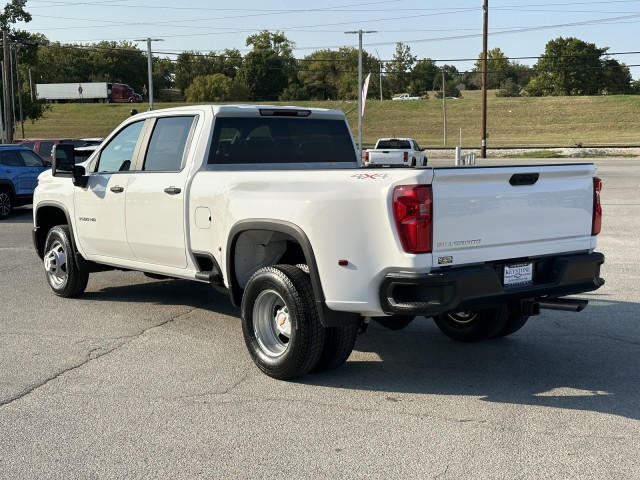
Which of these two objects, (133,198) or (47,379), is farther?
(133,198)

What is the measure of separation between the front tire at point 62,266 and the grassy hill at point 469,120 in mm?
63672

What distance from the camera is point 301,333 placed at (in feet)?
17.7

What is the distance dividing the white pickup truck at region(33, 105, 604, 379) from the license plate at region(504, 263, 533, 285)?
0.04 ft

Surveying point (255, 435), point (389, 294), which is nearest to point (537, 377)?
point (389, 294)

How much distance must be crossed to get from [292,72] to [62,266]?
5038 inches

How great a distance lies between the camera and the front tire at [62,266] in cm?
851

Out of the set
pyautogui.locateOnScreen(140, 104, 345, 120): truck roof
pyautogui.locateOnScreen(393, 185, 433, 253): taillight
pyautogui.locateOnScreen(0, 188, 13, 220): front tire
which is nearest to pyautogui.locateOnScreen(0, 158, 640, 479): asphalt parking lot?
pyautogui.locateOnScreen(393, 185, 433, 253): taillight

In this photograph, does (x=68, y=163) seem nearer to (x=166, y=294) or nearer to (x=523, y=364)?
(x=166, y=294)

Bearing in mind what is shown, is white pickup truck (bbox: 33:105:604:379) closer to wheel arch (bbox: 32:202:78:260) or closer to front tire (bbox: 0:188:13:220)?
wheel arch (bbox: 32:202:78:260)

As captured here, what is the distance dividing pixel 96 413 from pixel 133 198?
9.02ft

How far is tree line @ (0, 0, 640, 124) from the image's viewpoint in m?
111

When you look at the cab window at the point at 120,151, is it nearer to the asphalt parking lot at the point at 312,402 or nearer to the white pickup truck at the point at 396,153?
the asphalt parking lot at the point at 312,402

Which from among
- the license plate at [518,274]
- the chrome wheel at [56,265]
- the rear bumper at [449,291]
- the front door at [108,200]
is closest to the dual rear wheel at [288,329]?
the rear bumper at [449,291]

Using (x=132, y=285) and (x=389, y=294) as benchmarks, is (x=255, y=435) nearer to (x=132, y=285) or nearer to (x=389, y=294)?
(x=389, y=294)
